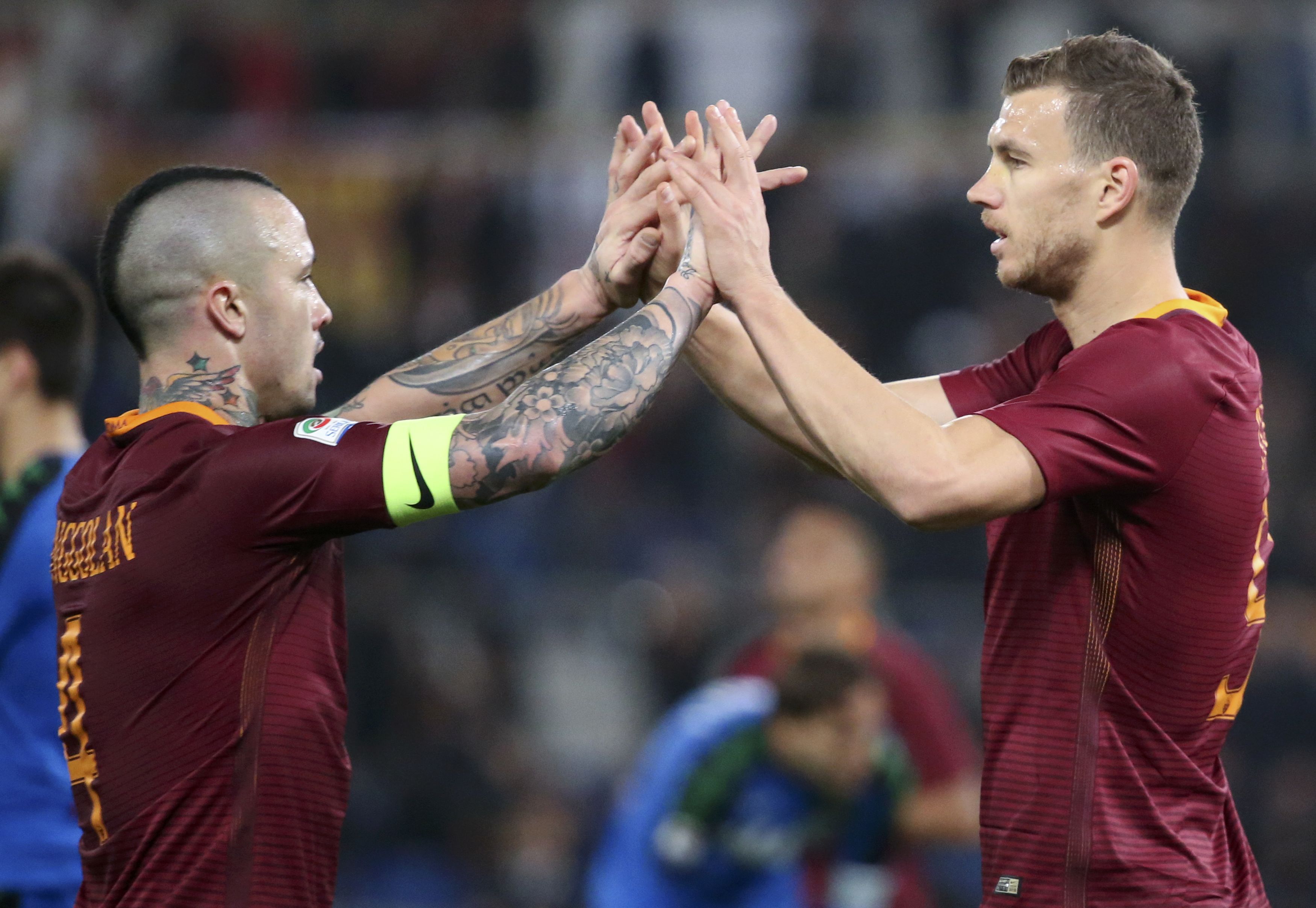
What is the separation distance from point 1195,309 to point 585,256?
832cm

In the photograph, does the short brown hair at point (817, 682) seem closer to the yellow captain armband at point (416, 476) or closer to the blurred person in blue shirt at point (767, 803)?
the blurred person in blue shirt at point (767, 803)

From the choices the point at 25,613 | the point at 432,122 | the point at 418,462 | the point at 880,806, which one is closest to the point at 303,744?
the point at 418,462

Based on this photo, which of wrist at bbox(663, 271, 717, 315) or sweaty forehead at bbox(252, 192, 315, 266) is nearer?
sweaty forehead at bbox(252, 192, 315, 266)

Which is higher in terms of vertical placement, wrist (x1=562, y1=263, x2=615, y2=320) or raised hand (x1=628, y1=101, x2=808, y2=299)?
raised hand (x1=628, y1=101, x2=808, y2=299)

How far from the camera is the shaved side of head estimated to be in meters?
3.23

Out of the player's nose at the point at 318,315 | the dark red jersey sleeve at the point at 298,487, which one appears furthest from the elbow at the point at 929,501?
the player's nose at the point at 318,315

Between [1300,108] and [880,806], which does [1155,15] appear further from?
[880,806]

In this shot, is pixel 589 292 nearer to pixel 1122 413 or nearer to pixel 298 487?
pixel 298 487

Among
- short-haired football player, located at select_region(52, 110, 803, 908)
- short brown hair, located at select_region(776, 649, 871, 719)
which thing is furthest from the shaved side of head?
short brown hair, located at select_region(776, 649, 871, 719)

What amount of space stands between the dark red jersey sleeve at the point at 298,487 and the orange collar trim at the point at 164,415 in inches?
8.4

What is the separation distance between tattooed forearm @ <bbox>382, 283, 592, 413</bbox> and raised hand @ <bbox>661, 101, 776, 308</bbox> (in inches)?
23.4

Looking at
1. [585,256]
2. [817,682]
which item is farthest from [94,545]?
[585,256]

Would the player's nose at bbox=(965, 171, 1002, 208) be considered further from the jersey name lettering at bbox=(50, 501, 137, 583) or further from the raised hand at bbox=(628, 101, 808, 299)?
the jersey name lettering at bbox=(50, 501, 137, 583)

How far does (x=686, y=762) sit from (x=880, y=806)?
2.70 ft
